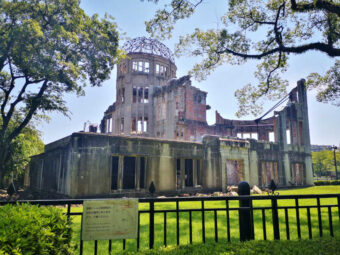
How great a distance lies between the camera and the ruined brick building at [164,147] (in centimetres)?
1259

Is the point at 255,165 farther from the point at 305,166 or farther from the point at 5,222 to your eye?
the point at 5,222

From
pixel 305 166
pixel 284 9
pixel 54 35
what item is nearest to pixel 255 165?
pixel 305 166

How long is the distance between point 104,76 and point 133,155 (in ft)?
26.6

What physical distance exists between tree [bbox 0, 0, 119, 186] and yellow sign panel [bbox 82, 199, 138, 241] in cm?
1392

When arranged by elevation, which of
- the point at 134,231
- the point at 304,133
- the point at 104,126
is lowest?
the point at 134,231

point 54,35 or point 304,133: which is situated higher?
point 54,35

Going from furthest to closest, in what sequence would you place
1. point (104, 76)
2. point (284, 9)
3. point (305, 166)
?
1. point (305, 166)
2. point (104, 76)
3. point (284, 9)

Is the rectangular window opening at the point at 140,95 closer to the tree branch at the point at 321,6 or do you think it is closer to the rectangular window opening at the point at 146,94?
the rectangular window opening at the point at 146,94

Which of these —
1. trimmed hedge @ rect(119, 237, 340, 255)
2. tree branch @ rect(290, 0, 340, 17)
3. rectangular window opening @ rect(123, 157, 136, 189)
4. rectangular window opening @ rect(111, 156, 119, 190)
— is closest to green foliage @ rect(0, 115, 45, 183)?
rectangular window opening @ rect(111, 156, 119, 190)

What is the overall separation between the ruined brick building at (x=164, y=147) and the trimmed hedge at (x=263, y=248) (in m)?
9.37

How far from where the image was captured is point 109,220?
10.4ft

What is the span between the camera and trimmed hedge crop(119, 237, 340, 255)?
3627mm

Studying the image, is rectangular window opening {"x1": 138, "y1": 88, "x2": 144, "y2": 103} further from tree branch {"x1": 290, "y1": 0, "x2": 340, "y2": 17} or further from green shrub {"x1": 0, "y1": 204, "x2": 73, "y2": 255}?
green shrub {"x1": 0, "y1": 204, "x2": 73, "y2": 255}

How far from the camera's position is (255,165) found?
1934 centimetres
